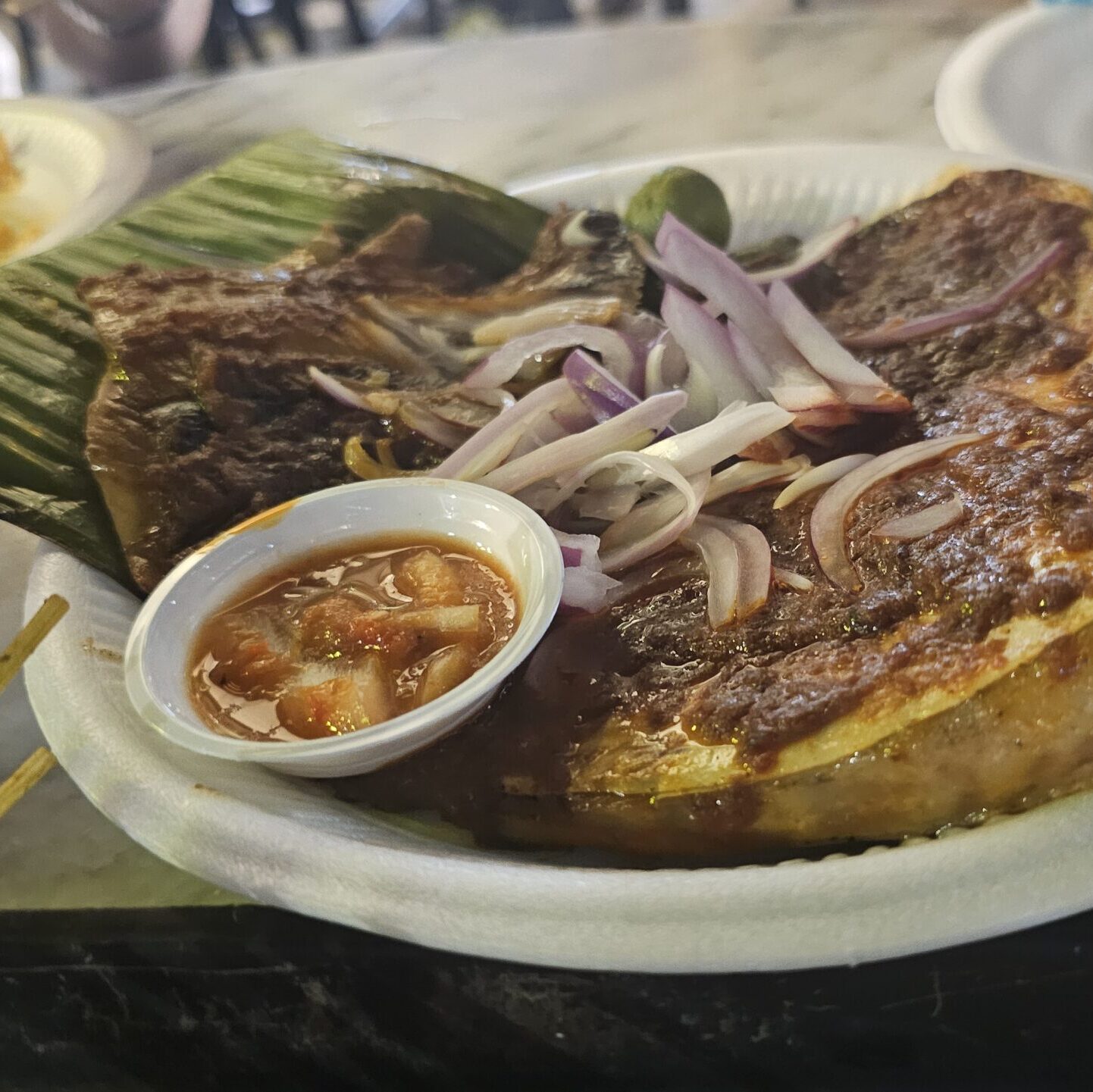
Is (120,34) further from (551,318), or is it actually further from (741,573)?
(741,573)

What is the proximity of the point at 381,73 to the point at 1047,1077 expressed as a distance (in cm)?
358

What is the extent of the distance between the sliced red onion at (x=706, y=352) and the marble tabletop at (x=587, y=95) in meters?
1.08

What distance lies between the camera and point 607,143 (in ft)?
9.16

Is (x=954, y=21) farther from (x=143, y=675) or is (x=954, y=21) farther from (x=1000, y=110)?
(x=143, y=675)

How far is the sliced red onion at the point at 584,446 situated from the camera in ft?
4.64

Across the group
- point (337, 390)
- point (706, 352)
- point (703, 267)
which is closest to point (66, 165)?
point (337, 390)

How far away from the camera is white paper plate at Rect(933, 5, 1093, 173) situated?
2.16 m

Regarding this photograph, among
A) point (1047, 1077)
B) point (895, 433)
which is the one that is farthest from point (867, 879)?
point (895, 433)

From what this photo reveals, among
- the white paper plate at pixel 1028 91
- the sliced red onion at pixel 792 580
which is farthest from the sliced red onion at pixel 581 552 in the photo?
the white paper plate at pixel 1028 91

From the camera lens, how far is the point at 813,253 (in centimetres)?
186

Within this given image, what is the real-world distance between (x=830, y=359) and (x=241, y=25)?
5.37 metres

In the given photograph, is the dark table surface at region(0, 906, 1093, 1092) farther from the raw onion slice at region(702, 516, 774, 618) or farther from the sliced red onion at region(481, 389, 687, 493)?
the sliced red onion at region(481, 389, 687, 493)

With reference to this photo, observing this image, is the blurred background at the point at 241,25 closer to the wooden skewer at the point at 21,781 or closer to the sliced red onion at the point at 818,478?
the sliced red onion at the point at 818,478

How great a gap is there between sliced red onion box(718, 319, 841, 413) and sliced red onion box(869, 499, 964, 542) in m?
0.28
